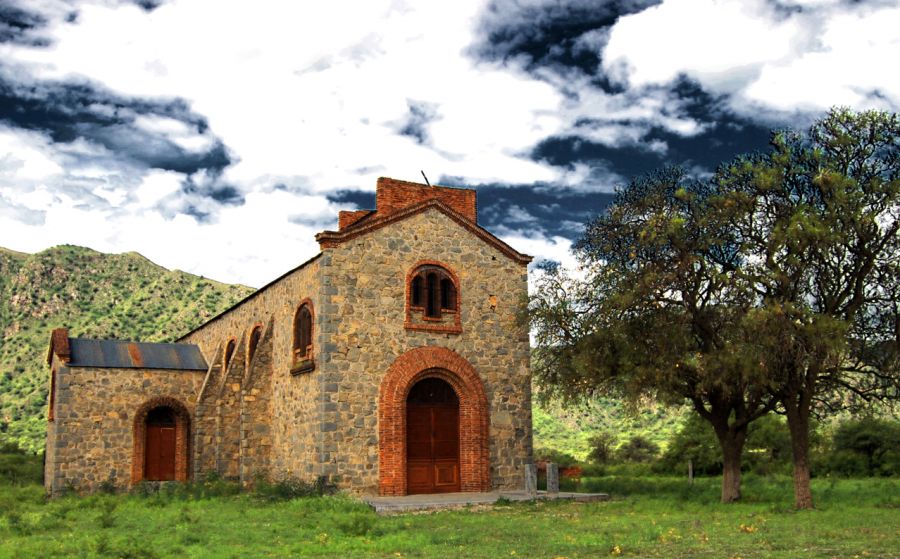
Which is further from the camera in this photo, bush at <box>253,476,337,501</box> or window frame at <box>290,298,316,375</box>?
window frame at <box>290,298,316,375</box>

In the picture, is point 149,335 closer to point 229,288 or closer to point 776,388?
point 229,288

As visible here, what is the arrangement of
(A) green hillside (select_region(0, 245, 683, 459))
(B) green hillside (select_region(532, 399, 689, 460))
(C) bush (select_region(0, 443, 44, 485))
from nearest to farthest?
(C) bush (select_region(0, 443, 44, 485)), (B) green hillside (select_region(532, 399, 689, 460)), (A) green hillside (select_region(0, 245, 683, 459))

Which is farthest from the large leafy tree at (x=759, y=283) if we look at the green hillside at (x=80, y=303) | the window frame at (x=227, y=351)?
the green hillside at (x=80, y=303)

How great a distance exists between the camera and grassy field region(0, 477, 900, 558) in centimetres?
1307

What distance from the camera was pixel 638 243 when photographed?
20.7 meters

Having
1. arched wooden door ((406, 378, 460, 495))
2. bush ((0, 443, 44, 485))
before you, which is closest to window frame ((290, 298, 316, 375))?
arched wooden door ((406, 378, 460, 495))

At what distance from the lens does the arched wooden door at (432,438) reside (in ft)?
78.1

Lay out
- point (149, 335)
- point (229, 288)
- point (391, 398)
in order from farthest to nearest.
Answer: point (229, 288)
point (149, 335)
point (391, 398)

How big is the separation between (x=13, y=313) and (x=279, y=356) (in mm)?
50850

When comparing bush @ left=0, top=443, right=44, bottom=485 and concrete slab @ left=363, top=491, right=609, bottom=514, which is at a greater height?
bush @ left=0, top=443, right=44, bottom=485

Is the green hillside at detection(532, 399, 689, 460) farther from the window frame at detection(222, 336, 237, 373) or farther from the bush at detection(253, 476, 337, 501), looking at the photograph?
the bush at detection(253, 476, 337, 501)

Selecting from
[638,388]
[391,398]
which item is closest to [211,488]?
[391,398]

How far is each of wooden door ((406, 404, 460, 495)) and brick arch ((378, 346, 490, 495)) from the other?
29cm

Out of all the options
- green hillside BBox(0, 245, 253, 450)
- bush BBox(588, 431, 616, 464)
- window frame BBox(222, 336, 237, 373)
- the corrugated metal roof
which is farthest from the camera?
green hillside BBox(0, 245, 253, 450)
